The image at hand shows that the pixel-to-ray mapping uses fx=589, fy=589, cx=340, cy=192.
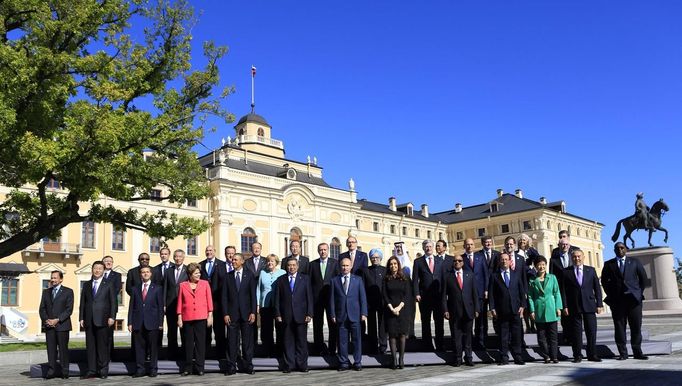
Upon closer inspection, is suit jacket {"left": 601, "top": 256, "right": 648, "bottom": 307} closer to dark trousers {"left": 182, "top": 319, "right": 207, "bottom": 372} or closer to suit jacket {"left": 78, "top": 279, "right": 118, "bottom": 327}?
dark trousers {"left": 182, "top": 319, "right": 207, "bottom": 372}

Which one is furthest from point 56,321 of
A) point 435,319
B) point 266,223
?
point 266,223

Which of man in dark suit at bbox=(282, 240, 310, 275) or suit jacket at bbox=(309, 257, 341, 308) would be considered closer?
man in dark suit at bbox=(282, 240, 310, 275)

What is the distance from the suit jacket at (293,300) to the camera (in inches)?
377

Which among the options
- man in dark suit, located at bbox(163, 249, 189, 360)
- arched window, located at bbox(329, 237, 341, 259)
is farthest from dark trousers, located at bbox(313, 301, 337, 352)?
arched window, located at bbox(329, 237, 341, 259)

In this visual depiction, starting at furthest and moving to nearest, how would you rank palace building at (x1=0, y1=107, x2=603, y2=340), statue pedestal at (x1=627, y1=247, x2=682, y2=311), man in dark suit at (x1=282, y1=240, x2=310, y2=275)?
palace building at (x1=0, y1=107, x2=603, y2=340)
statue pedestal at (x1=627, y1=247, x2=682, y2=311)
man in dark suit at (x1=282, y1=240, x2=310, y2=275)

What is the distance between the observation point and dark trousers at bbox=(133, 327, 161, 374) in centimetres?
944

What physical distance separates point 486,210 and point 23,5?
191ft

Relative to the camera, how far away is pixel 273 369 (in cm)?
977

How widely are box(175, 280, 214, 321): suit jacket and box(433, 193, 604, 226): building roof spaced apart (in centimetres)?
5684

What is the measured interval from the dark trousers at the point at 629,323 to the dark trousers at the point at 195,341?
22.1 ft

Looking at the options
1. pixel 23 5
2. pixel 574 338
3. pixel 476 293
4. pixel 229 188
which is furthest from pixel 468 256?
pixel 229 188

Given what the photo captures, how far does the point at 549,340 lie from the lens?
9.49 m

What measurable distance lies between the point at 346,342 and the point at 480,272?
280cm

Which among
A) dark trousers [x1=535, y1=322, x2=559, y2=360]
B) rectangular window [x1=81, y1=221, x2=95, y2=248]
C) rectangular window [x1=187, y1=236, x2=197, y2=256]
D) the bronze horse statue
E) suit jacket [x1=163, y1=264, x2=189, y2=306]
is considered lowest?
dark trousers [x1=535, y1=322, x2=559, y2=360]
